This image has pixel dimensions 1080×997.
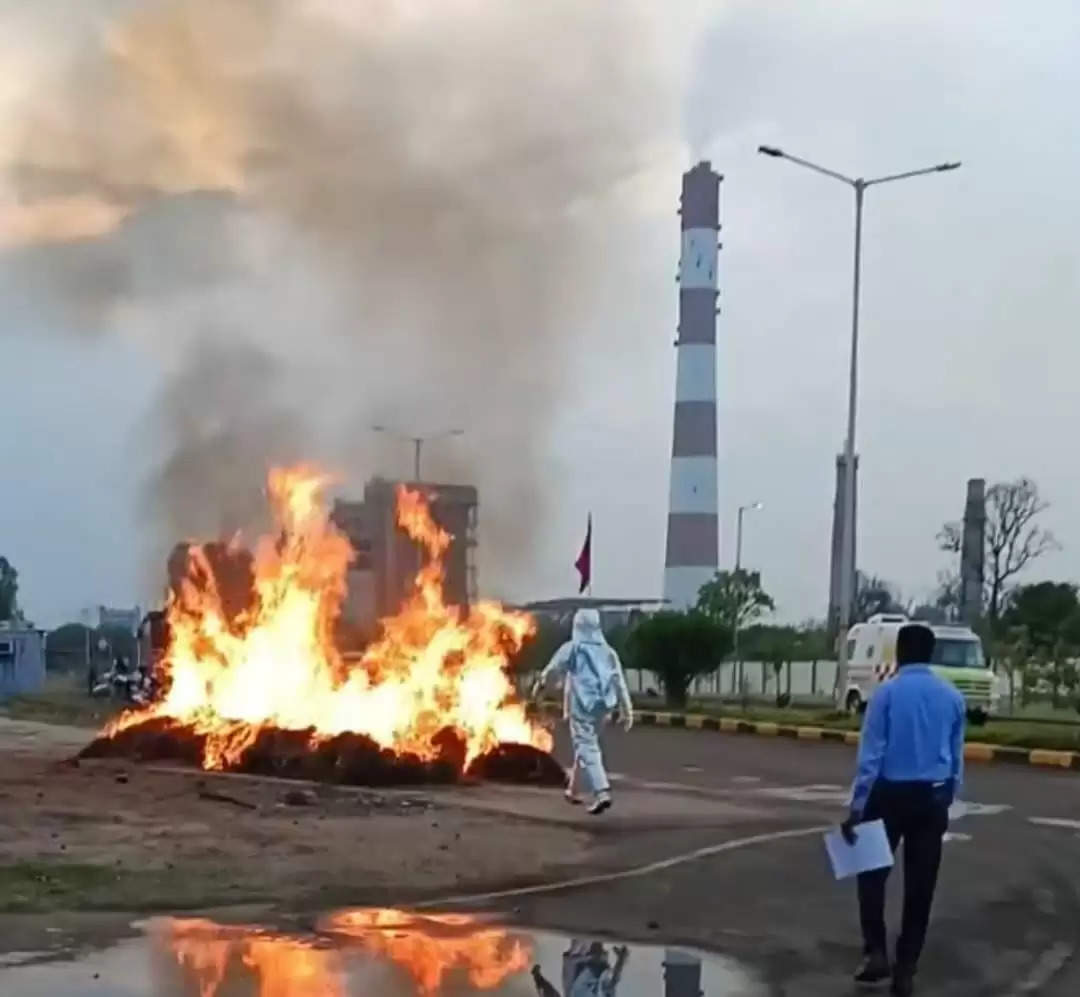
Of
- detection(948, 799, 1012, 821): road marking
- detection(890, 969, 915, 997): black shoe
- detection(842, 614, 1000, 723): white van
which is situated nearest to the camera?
detection(890, 969, 915, 997): black shoe

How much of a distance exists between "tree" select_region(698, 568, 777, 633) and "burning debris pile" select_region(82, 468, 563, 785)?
3531 centimetres

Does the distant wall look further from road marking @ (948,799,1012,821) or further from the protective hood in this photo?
road marking @ (948,799,1012,821)

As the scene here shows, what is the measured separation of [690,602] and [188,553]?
39.5 meters

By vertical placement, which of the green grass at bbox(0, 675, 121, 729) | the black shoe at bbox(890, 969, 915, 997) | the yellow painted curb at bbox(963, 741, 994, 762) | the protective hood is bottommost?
the green grass at bbox(0, 675, 121, 729)

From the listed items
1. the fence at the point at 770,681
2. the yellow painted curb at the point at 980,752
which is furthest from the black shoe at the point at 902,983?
the fence at the point at 770,681

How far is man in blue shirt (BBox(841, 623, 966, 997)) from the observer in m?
8.20

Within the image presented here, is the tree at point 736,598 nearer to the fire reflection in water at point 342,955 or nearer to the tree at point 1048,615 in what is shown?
the tree at point 1048,615

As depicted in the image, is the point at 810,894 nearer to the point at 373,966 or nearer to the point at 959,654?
the point at 373,966

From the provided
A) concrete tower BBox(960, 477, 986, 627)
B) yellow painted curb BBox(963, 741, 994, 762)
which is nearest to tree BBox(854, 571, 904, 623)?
concrete tower BBox(960, 477, 986, 627)

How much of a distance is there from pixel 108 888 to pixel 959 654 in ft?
87.4

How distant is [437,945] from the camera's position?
8711 millimetres

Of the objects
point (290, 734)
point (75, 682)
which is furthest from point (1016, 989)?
point (75, 682)

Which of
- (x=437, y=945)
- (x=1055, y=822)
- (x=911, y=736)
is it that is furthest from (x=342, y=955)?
(x=1055, y=822)

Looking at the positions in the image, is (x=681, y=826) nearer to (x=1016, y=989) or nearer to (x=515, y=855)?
(x=515, y=855)
